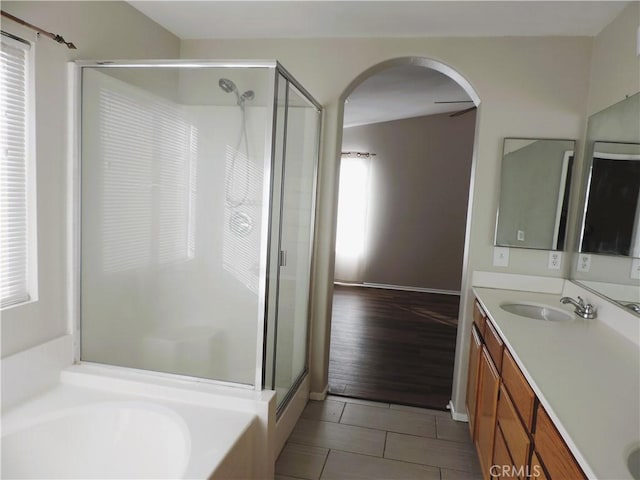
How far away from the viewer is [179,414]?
1.99m

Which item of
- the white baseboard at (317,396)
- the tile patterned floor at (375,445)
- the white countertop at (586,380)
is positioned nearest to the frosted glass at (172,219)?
the tile patterned floor at (375,445)

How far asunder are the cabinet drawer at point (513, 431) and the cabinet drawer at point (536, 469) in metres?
0.05

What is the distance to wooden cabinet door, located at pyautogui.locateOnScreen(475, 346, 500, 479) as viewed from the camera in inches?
79.7

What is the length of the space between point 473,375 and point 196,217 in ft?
6.25

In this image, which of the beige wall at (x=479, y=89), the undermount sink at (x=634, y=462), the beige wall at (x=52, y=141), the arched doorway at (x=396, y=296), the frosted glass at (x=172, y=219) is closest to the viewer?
the undermount sink at (x=634, y=462)

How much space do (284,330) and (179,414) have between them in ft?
2.58

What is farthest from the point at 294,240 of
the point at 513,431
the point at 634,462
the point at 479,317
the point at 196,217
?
the point at 634,462

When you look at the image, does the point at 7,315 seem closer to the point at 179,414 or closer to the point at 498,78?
the point at 179,414

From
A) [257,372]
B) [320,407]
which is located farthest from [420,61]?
Answer: [320,407]

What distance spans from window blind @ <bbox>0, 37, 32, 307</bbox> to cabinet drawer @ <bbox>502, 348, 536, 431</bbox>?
6.96ft

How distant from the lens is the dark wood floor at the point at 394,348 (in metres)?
3.37

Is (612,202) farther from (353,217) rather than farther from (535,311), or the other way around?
(353,217)

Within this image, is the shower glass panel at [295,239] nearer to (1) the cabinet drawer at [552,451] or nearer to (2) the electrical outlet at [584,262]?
(1) the cabinet drawer at [552,451]

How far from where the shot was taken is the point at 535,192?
2.76 meters
